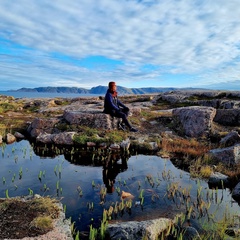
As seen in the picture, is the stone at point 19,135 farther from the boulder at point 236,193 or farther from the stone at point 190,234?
the stone at point 190,234

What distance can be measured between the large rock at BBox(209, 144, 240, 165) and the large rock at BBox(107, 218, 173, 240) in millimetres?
9364

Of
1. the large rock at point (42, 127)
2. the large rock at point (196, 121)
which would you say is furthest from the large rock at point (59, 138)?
the large rock at point (196, 121)

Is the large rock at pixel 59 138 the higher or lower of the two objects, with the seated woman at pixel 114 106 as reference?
lower

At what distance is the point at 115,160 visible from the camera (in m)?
18.8

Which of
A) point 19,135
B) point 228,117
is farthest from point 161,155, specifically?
point 19,135

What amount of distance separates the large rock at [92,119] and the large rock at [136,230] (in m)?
16.9

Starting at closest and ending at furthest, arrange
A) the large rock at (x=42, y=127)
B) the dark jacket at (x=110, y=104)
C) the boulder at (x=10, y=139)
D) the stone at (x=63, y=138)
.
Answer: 1. the stone at (x=63, y=138)
2. the boulder at (x=10, y=139)
3. the dark jacket at (x=110, y=104)
4. the large rock at (x=42, y=127)

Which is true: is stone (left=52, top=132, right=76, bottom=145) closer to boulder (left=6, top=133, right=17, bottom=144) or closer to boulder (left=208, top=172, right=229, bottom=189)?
boulder (left=6, top=133, right=17, bottom=144)

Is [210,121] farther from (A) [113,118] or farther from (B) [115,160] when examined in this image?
(B) [115,160]

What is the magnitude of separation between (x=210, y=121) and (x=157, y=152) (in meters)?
7.34

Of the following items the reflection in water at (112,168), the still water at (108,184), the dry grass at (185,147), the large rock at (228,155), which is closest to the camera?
the still water at (108,184)

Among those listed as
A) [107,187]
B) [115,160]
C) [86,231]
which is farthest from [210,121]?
[86,231]

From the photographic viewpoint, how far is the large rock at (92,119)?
25.6m

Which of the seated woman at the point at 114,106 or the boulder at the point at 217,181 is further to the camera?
the seated woman at the point at 114,106
